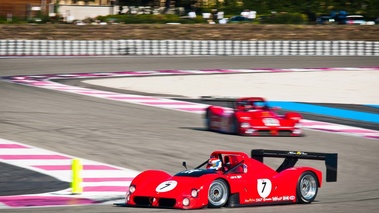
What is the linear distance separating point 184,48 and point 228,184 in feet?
80.2

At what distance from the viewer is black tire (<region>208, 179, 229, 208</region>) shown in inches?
373

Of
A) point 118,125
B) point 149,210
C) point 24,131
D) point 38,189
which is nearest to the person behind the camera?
point 149,210

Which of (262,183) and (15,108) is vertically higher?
(262,183)

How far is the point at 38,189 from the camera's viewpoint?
1119cm

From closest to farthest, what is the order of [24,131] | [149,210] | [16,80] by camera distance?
1. [149,210]
2. [24,131]
3. [16,80]

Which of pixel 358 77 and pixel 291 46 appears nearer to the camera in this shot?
pixel 358 77

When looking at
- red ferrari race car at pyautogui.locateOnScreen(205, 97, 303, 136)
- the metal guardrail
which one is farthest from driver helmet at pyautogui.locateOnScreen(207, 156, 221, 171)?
the metal guardrail

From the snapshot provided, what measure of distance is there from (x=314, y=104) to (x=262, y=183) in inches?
471

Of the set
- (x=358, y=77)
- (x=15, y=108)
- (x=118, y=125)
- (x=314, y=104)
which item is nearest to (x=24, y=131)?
(x=118, y=125)

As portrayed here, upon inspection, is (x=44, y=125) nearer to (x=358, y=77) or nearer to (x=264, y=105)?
(x=264, y=105)

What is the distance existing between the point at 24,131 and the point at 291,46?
797 inches

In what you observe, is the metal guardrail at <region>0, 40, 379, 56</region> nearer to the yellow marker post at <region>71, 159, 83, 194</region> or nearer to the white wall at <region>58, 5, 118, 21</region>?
the white wall at <region>58, 5, 118, 21</region>

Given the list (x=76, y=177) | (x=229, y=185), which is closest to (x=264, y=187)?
(x=229, y=185)

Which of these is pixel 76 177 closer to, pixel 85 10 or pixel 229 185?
pixel 229 185
